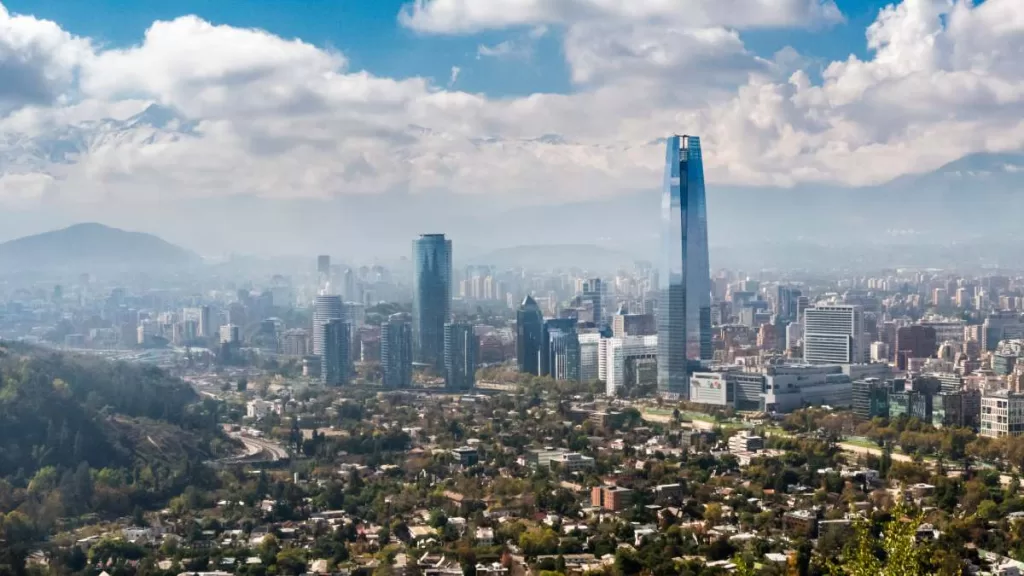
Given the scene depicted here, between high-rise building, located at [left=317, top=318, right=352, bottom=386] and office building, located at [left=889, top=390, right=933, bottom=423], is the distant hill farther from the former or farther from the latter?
office building, located at [left=889, top=390, right=933, bottom=423]

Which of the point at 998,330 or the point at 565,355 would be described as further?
the point at 998,330

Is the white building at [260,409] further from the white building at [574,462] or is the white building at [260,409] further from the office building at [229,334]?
the office building at [229,334]

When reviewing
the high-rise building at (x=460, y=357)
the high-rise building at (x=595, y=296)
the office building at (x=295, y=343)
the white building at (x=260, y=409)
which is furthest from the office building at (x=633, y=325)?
the white building at (x=260, y=409)

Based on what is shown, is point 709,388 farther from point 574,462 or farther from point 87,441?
point 87,441

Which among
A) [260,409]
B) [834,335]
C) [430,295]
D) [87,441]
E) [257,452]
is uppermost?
[430,295]

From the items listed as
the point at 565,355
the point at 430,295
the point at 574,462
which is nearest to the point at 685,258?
the point at 565,355

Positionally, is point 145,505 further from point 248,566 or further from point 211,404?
point 211,404
